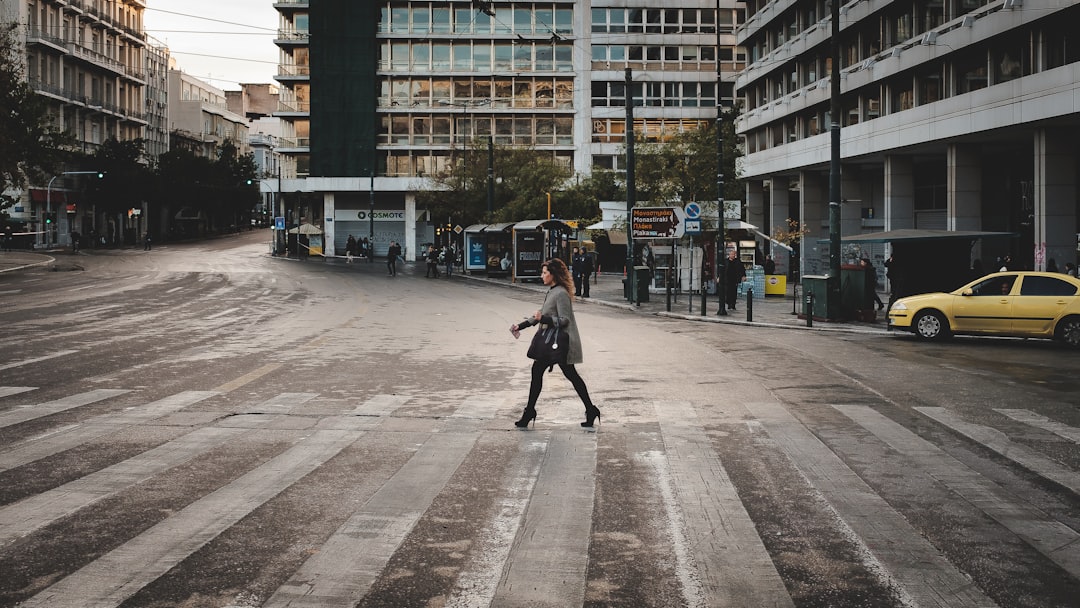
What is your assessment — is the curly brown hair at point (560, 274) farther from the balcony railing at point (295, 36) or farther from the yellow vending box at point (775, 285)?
the balcony railing at point (295, 36)

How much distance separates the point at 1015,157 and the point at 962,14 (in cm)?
675

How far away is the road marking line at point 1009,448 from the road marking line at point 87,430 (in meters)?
8.01

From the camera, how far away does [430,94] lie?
87.1 m

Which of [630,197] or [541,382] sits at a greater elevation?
[630,197]

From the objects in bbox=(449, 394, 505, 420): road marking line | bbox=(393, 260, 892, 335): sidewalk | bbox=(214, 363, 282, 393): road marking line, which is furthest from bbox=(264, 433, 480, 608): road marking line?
bbox=(393, 260, 892, 335): sidewalk

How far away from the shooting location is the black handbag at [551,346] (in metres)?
10.4

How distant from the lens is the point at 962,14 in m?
36.3

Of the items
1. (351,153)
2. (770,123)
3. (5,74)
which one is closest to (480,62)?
(351,153)

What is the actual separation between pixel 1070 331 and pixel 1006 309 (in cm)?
117

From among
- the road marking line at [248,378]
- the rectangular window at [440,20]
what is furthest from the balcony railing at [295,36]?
the road marking line at [248,378]

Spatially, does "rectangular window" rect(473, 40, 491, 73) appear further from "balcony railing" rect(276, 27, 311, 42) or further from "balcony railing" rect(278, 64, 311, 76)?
"balcony railing" rect(278, 64, 311, 76)

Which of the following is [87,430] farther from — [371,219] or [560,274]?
[371,219]

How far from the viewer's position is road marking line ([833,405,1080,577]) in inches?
243

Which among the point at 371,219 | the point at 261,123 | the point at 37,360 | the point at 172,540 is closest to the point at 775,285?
the point at 37,360
